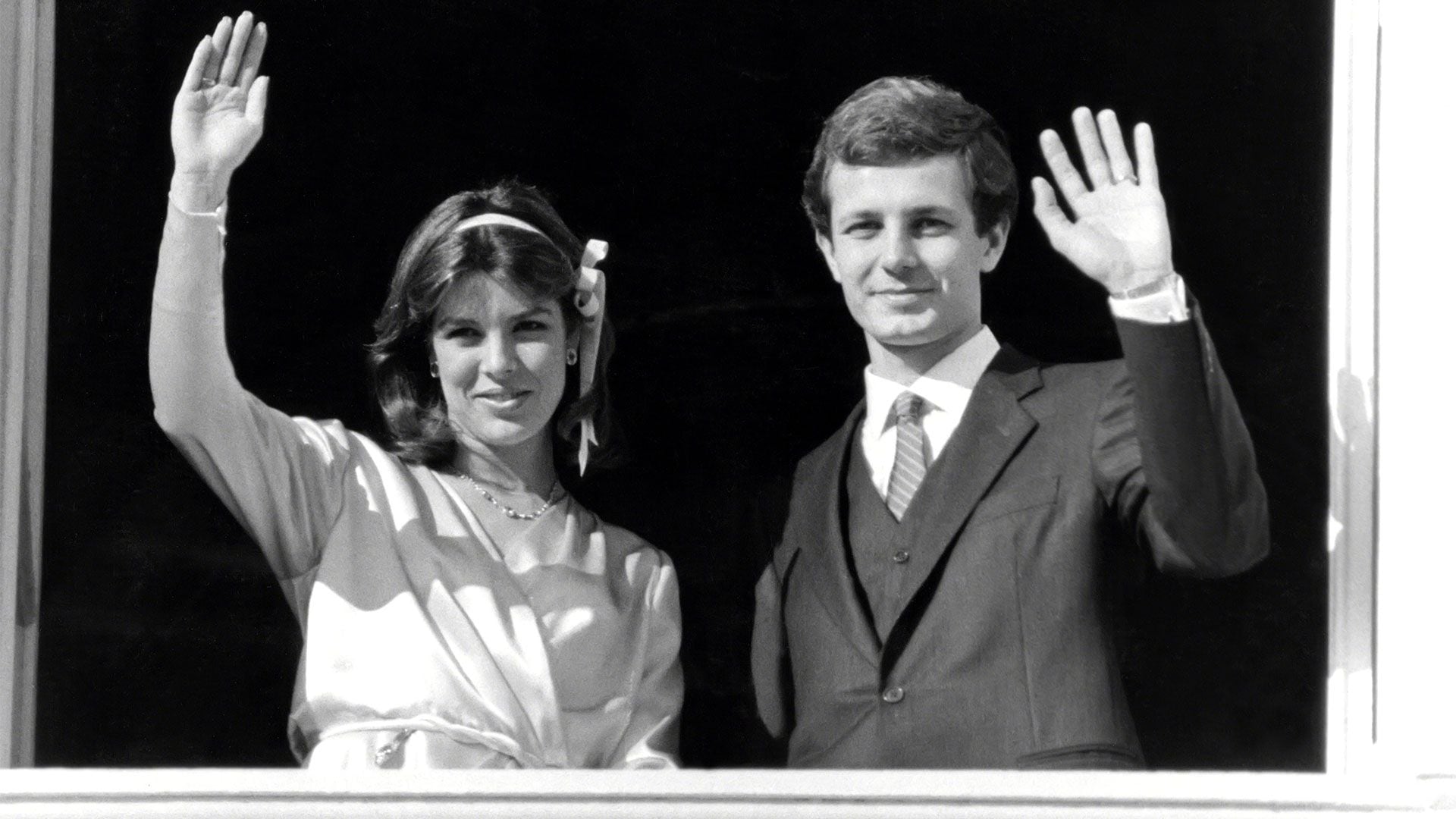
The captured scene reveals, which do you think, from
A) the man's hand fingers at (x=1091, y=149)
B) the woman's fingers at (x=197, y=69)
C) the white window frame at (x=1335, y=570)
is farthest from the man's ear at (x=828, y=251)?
the woman's fingers at (x=197, y=69)

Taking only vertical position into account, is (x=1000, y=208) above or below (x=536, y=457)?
above

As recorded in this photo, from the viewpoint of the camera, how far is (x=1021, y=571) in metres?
5.06

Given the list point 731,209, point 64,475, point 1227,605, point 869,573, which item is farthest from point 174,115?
point 1227,605

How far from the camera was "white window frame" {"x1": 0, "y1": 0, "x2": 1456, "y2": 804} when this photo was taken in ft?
15.9

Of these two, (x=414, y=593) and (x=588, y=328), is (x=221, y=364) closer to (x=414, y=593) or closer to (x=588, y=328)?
(x=414, y=593)

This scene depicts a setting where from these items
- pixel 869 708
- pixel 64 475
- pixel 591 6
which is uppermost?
pixel 591 6

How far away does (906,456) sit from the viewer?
518cm

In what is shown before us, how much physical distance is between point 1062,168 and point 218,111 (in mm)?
1491

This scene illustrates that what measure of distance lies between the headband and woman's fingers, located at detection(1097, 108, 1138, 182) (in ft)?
3.05

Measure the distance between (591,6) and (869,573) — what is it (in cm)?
122

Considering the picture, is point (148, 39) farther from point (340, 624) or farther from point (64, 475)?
point (340, 624)

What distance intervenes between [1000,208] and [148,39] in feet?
5.26

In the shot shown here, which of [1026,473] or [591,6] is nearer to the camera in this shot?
[1026,473]

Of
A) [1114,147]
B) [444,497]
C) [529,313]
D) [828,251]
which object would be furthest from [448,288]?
[1114,147]
